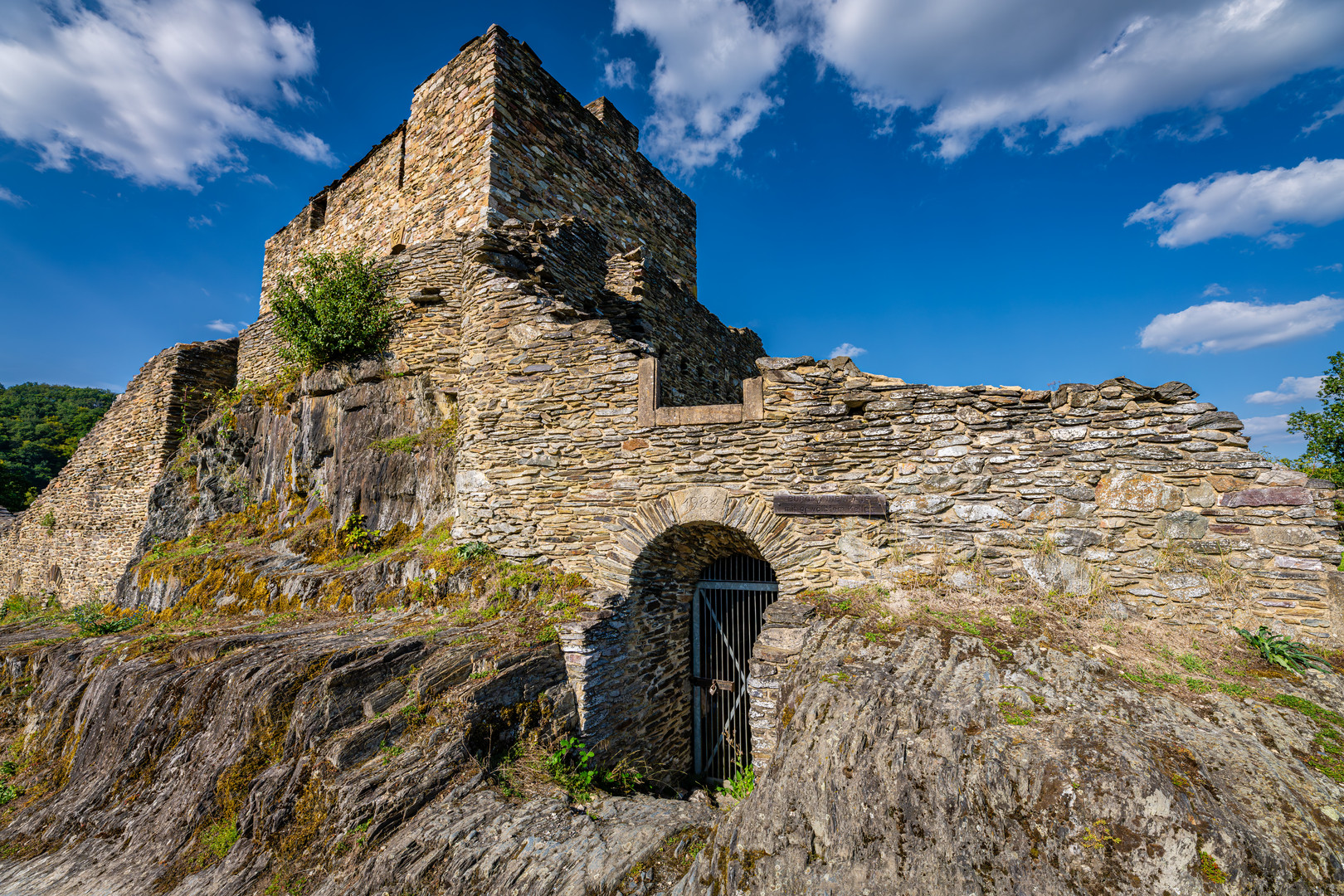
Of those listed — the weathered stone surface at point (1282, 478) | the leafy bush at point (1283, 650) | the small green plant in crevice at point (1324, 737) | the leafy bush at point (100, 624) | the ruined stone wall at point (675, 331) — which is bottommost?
the leafy bush at point (100, 624)

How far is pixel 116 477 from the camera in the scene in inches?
687

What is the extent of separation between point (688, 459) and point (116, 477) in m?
20.0

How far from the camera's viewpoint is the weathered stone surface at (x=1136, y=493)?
579cm

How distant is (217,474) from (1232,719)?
18.9 m

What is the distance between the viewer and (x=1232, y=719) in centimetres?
428

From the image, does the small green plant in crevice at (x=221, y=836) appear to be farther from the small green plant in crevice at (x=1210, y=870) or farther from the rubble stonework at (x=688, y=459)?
the small green plant in crevice at (x=1210, y=870)

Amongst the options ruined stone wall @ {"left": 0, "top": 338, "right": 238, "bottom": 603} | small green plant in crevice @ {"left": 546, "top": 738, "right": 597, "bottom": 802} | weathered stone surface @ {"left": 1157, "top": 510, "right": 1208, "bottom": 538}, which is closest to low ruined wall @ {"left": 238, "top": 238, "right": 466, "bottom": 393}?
small green plant in crevice @ {"left": 546, "top": 738, "right": 597, "bottom": 802}

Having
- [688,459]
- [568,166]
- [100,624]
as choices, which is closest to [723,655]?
[688,459]

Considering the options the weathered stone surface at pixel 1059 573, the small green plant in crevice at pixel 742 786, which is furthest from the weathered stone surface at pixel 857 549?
the small green plant in crevice at pixel 742 786

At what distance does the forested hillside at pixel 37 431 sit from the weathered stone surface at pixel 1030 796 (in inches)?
1380

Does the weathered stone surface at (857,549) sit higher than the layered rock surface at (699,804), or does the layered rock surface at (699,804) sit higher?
the weathered stone surface at (857,549)

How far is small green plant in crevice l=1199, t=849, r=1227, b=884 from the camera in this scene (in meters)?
2.91

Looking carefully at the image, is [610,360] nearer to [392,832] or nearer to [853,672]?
[853,672]

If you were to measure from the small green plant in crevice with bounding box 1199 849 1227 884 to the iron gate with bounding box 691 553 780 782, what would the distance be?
18.9ft
